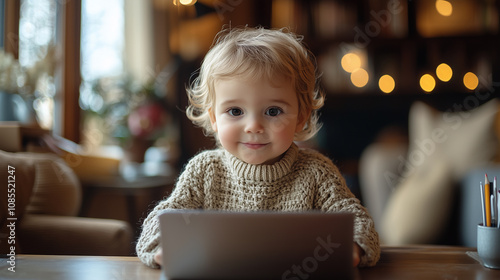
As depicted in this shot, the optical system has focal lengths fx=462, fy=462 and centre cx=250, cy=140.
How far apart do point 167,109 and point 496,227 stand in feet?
8.38

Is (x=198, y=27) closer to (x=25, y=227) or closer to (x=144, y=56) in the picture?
(x=144, y=56)

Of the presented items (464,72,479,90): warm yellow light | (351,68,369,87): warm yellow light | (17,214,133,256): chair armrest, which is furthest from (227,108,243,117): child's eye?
(464,72,479,90): warm yellow light

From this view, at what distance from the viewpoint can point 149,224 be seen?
0.80 meters

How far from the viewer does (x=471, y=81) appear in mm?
3445

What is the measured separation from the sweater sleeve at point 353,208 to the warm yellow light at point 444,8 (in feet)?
10.0

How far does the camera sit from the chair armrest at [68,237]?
4.04 feet

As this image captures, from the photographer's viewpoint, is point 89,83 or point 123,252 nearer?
point 123,252

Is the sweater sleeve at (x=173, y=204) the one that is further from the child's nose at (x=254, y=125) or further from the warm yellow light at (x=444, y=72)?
the warm yellow light at (x=444, y=72)

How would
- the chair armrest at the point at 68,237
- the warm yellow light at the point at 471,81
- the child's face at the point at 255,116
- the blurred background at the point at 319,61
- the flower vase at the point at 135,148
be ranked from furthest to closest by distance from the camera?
the warm yellow light at the point at 471,81 < the blurred background at the point at 319,61 < the flower vase at the point at 135,148 < the chair armrest at the point at 68,237 < the child's face at the point at 255,116

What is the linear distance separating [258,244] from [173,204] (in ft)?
0.96

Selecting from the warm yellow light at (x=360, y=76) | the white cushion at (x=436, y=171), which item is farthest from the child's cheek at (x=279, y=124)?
the warm yellow light at (x=360, y=76)

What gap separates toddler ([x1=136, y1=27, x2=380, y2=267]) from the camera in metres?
0.82

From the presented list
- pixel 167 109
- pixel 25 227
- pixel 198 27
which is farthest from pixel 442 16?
pixel 25 227

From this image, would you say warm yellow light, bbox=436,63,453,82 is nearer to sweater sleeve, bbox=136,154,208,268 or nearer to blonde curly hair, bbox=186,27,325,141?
blonde curly hair, bbox=186,27,325,141
